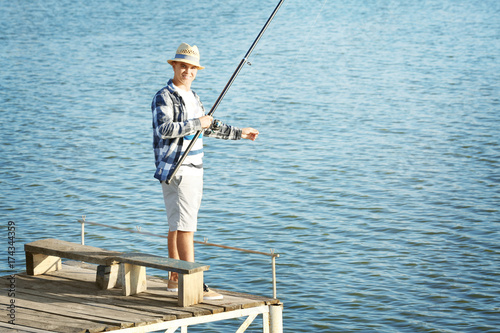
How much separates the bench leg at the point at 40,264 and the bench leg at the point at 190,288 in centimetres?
131

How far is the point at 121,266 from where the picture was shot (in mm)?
5582

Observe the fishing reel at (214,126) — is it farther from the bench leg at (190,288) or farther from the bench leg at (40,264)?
the bench leg at (40,264)

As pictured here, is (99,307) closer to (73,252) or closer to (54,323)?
(54,323)

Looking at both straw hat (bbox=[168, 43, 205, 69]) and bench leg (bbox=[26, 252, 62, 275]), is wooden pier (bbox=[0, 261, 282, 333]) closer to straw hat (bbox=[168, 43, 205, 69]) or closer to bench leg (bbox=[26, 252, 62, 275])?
bench leg (bbox=[26, 252, 62, 275])

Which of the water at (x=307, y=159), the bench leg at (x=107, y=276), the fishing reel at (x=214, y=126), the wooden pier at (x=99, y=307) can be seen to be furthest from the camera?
the water at (x=307, y=159)

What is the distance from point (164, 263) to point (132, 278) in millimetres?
409

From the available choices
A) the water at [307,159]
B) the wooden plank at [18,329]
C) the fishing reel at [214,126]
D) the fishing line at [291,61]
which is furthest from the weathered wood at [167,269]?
the fishing line at [291,61]

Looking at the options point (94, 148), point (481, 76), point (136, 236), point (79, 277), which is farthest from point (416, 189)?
point (481, 76)

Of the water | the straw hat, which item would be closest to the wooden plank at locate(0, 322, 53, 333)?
the straw hat

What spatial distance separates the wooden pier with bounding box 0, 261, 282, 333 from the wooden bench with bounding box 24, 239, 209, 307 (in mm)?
56

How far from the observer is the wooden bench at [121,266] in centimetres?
534

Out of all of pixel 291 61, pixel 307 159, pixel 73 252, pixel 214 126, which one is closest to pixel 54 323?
pixel 73 252

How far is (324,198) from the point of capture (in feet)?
45.0

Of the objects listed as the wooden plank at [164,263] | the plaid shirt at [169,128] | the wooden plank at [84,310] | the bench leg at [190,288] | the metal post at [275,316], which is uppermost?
the plaid shirt at [169,128]
